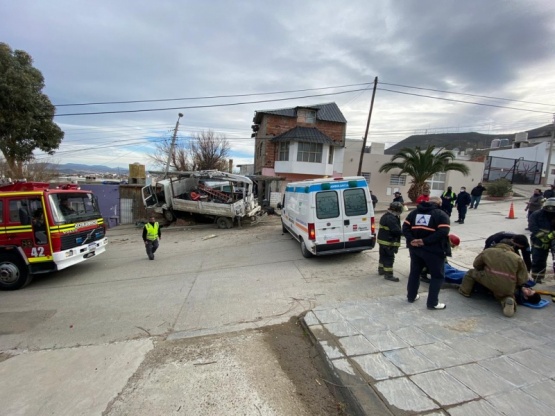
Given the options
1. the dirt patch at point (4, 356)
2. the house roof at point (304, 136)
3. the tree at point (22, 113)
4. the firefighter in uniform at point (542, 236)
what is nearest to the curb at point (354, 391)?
the dirt patch at point (4, 356)

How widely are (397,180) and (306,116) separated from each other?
9.17 meters

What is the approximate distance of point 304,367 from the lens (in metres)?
3.17

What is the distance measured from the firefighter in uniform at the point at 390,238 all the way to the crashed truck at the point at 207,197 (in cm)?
956

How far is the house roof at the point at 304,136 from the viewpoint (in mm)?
22172

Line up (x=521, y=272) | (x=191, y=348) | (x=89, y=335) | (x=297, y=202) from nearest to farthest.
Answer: (x=191, y=348) → (x=521, y=272) → (x=89, y=335) → (x=297, y=202)

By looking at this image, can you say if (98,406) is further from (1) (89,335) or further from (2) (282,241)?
(2) (282,241)

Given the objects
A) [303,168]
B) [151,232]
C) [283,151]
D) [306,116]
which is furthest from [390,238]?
[306,116]

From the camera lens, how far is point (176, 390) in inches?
110

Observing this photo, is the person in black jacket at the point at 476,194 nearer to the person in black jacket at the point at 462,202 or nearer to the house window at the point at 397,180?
the person in black jacket at the point at 462,202

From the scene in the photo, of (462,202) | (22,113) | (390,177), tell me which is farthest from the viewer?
(390,177)

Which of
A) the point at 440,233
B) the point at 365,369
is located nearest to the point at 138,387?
the point at 365,369

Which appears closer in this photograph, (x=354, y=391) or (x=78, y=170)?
(x=354, y=391)

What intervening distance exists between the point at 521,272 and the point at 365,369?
2767 millimetres

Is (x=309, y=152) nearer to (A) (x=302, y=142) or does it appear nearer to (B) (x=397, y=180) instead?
(A) (x=302, y=142)
